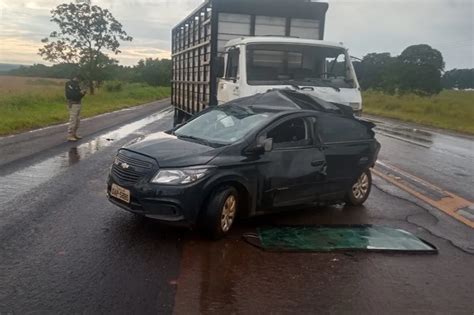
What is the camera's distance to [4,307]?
11.6 ft

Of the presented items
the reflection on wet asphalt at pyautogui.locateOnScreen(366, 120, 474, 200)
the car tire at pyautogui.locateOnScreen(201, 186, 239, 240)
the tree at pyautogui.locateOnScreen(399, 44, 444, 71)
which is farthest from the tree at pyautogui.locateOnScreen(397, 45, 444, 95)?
the car tire at pyautogui.locateOnScreen(201, 186, 239, 240)

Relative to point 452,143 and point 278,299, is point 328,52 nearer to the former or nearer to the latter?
point 278,299

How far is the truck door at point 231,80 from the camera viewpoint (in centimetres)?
908

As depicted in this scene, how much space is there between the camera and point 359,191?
7.18 m

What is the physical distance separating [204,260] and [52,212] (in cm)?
233

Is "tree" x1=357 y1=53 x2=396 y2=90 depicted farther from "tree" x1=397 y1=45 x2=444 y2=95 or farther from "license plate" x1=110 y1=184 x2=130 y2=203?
"license plate" x1=110 y1=184 x2=130 y2=203

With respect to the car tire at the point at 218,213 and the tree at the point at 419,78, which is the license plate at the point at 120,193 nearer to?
the car tire at the point at 218,213

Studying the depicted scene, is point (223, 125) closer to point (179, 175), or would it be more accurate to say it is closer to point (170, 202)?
point (179, 175)

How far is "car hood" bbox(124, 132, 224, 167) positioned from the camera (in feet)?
17.2

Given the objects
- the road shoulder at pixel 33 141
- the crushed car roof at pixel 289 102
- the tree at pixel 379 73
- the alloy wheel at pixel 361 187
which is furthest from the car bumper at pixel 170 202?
the tree at pixel 379 73

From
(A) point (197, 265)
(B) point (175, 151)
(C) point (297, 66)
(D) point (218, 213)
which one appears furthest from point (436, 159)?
(A) point (197, 265)

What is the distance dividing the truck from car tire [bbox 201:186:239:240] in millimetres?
3631

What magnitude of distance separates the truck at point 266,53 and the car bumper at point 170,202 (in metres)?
3.91

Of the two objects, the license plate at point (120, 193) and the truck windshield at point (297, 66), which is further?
the truck windshield at point (297, 66)
